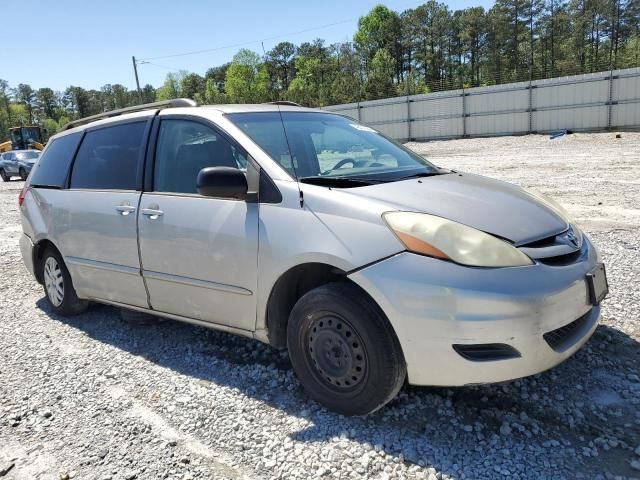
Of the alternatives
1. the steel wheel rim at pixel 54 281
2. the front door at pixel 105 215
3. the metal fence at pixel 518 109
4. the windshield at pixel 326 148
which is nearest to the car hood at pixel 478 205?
the windshield at pixel 326 148

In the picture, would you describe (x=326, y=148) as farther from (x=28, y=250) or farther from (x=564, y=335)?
(x=28, y=250)

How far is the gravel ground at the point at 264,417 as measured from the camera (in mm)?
2486

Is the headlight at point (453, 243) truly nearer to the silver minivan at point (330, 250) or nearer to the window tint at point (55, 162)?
the silver minivan at point (330, 250)

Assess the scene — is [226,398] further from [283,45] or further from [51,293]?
[283,45]

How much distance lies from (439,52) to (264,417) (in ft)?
256

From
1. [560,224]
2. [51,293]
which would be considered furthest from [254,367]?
[51,293]

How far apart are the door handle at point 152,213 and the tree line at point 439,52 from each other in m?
42.1

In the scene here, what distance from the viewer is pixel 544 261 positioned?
2.57 m

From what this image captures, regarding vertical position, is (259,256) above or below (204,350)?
above

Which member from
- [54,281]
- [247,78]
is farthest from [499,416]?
[247,78]

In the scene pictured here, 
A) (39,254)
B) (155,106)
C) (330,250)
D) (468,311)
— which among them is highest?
(155,106)

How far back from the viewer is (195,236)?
333 centimetres

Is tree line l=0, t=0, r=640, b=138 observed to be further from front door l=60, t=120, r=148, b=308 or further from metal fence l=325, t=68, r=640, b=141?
front door l=60, t=120, r=148, b=308

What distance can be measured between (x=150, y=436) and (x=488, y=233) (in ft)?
6.99
